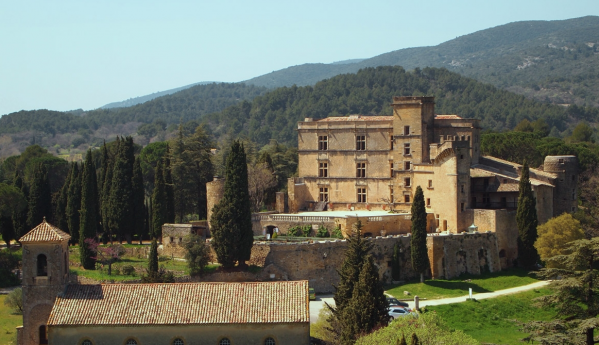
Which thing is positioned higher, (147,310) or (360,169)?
(360,169)

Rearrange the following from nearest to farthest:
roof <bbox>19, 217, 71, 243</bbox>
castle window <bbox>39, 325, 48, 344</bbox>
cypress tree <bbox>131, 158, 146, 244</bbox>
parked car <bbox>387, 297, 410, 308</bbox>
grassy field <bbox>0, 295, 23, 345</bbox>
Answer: roof <bbox>19, 217, 71, 243</bbox>
castle window <bbox>39, 325, 48, 344</bbox>
grassy field <bbox>0, 295, 23, 345</bbox>
parked car <bbox>387, 297, 410, 308</bbox>
cypress tree <bbox>131, 158, 146, 244</bbox>

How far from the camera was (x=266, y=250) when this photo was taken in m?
48.1

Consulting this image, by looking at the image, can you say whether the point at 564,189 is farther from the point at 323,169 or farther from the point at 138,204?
the point at 138,204

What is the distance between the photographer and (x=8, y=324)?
136ft

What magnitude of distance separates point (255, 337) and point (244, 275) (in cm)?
1319

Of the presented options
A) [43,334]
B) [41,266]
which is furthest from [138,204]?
[43,334]

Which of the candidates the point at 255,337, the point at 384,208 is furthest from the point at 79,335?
the point at 384,208

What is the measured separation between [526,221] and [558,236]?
2.25m

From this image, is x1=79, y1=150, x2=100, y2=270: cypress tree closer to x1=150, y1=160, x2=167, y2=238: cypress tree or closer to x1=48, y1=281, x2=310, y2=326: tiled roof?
x1=150, y1=160, x2=167, y2=238: cypress tree

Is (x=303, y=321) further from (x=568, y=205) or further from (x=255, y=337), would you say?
(x=568, y=205)

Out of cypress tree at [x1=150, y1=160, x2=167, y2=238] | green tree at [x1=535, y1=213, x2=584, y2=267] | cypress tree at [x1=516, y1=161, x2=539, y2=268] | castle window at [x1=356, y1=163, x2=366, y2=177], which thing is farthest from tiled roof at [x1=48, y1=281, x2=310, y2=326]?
castle window at [x1=356, y1=163, x2=366, y2=177]

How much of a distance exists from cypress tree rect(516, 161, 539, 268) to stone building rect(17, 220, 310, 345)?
65.4ft

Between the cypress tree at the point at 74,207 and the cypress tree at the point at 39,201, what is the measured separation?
3644 mm

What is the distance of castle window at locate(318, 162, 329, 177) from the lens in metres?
59.1
